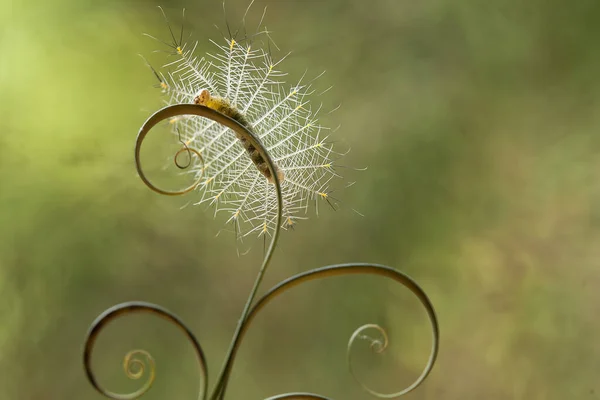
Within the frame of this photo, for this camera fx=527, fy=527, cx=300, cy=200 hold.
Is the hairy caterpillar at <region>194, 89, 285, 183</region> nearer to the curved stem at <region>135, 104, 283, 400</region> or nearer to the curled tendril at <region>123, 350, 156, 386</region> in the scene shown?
the curved stem at <region>135, 104, 283, 400</region>

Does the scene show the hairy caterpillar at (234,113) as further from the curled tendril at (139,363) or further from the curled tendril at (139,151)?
the curled tendril at (139,363)

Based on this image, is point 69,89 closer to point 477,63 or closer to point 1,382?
point 1,382

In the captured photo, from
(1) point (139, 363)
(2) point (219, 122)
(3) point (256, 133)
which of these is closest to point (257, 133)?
(3) point (256, 133)

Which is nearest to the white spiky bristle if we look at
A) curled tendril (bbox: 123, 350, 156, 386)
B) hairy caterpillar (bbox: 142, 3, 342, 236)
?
hairy caterpillar (bbox: 142, 3, 342, 236)

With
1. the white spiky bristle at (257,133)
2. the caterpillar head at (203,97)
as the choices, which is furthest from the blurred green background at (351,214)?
the caterpillar head at (203,97)

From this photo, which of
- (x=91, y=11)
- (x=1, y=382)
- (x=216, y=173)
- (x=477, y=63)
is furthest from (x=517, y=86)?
(x=1, y=382)
